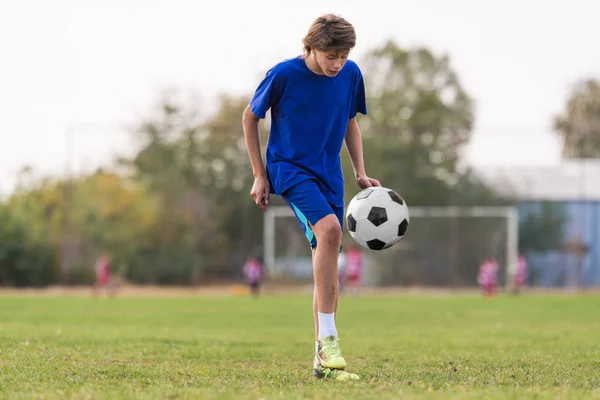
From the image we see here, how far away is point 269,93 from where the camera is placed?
509 centimetres

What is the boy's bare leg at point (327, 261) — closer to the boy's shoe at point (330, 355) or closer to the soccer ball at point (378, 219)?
the boy's shoe at point (330, 355)

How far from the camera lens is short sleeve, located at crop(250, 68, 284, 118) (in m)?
5.07

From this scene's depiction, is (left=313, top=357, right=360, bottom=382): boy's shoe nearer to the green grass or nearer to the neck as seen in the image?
the green grass

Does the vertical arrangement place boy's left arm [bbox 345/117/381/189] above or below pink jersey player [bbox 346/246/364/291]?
above

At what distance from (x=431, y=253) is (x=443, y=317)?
13.8 metres

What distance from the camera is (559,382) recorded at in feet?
15.1

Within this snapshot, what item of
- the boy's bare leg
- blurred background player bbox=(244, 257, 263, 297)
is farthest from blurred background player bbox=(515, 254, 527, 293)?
the boy's bare leg

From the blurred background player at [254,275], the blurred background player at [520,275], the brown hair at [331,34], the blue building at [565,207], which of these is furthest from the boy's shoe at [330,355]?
the blue building at [565,207]

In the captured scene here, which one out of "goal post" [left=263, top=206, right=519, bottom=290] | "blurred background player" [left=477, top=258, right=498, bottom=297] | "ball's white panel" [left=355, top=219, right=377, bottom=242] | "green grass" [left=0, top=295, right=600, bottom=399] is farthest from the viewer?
"goal post" [left=263, top=206, right=519, bottom=290]

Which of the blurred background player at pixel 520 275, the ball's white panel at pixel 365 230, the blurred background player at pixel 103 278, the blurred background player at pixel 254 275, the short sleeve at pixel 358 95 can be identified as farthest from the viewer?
the blurred background player at pixel 520 275

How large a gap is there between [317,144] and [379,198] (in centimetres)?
60

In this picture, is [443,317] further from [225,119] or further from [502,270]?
[225,119]

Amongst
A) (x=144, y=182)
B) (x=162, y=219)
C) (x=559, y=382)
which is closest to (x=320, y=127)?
(x=559, y=382)

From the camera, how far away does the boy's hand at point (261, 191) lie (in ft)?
17.0
